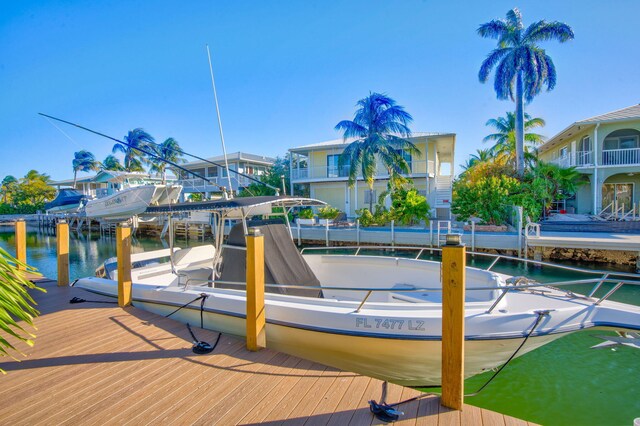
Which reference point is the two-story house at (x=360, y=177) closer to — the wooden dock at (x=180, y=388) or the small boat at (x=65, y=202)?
the wooden dock at (x=180, y=388)

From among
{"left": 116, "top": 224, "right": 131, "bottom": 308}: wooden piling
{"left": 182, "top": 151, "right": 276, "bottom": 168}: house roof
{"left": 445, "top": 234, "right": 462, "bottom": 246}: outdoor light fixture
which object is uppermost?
{"left": 182, "top": 151, "right": 276, "bottom": 168}: house roof

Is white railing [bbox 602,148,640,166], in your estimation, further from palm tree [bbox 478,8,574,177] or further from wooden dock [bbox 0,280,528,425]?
wooden dock [bbox 0,280,528,425]

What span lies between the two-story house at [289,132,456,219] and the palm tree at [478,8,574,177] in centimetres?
444

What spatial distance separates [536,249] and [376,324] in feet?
39.5

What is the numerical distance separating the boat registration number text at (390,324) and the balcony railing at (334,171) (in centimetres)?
1923

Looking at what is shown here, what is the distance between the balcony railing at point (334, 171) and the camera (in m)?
22.8

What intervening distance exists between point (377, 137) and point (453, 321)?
1902 cm

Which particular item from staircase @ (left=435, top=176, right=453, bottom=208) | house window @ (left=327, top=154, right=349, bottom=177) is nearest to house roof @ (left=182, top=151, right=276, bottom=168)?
house window @ (left=327, top=154, right=349, bottom=177)

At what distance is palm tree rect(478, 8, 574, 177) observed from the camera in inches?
822

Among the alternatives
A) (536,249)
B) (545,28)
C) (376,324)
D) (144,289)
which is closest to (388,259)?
(376,324)

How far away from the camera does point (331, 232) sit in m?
17.6

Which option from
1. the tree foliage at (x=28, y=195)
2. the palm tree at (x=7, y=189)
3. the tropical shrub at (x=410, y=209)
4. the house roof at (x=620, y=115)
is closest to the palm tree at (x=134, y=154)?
the tree foliage at (x=28, y=195)

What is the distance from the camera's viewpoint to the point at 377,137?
20.6 m

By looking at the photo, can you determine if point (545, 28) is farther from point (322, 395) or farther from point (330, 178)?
point (322, 395)
